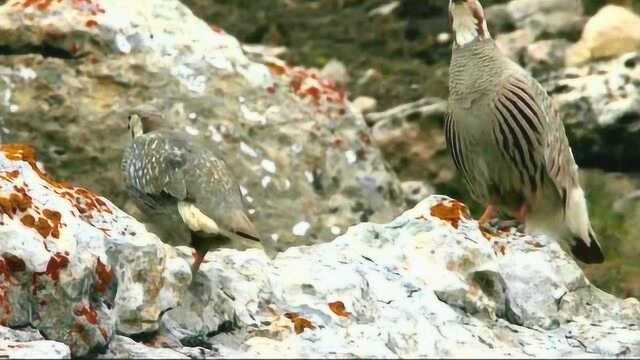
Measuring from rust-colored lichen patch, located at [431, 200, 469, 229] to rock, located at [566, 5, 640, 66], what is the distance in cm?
796

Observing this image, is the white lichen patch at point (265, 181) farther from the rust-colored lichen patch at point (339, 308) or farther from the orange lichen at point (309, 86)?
the rust-colored lichen patch at point (339, 308)

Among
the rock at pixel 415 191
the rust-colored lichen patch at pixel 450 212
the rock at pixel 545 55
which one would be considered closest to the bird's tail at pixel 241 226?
the rust-colored lichen patch at pixel 450 212

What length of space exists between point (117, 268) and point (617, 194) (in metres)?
7.89

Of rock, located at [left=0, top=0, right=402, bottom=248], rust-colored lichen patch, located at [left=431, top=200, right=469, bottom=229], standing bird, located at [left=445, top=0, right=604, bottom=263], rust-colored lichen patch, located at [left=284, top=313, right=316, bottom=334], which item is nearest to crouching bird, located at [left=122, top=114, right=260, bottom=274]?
rust-colored lichen patch, located at [left=284, top=313, right=316, bottom=334]

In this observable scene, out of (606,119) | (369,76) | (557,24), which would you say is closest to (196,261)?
(606,119)

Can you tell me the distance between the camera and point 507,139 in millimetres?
8336


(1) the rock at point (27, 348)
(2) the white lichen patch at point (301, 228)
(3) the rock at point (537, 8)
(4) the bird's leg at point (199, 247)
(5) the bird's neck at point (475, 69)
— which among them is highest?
(5) the bird's neck at point (475, 69)

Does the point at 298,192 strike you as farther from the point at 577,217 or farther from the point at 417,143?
the point at 577,217

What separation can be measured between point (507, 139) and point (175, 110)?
417 centimetres

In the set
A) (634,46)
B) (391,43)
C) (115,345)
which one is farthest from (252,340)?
(391,43)

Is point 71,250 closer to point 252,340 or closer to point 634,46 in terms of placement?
point 252,340

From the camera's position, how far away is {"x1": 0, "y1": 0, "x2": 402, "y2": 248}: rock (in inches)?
445

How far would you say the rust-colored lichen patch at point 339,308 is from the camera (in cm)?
616

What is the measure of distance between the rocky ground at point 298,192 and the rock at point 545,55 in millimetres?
32
